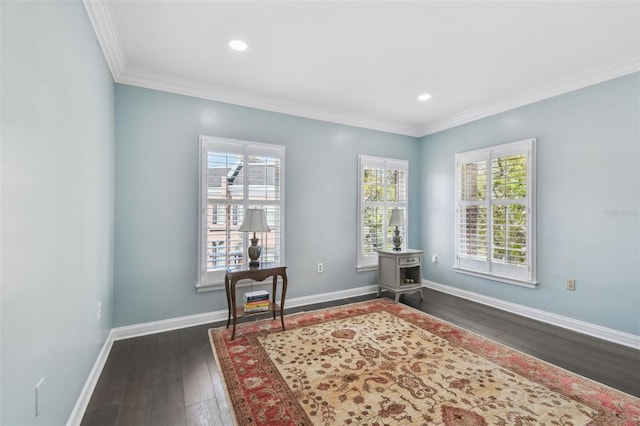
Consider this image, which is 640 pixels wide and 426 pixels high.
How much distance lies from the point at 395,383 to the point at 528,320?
2.33 meters

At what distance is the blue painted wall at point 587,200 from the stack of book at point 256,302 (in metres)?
3.05

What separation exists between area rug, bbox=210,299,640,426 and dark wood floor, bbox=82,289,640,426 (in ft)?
0.50

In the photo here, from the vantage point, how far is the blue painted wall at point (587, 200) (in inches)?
114

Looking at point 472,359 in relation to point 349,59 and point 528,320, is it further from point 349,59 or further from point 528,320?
point 349,59

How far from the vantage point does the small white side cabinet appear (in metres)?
4.16

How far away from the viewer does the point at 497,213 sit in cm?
400

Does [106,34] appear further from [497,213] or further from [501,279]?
[501,279]

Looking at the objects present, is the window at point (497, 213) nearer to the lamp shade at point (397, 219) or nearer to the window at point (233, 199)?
the lamp shade at point (397, 219)

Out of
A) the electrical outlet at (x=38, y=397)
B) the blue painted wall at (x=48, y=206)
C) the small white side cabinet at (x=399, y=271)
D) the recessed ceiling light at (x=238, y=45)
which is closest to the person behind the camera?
the blue painted wall at (x=48, y=206)

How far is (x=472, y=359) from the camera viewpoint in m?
2.54

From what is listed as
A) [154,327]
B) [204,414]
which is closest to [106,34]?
[154,327]

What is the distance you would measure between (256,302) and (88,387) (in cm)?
150

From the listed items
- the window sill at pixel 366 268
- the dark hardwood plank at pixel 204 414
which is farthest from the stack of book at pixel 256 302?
the window sill at pixel 366 268

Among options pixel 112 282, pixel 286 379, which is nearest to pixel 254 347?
pixel 286 379
